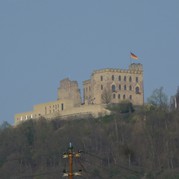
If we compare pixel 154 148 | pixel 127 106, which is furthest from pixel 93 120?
pixel 154 148

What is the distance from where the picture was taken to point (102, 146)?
109 meters

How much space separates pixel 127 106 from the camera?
118m

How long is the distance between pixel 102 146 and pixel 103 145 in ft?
0.73

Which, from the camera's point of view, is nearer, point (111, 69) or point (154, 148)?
point (154, 148)

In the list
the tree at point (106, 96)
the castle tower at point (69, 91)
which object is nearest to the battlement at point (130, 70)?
the castle tower at point (69, 91)

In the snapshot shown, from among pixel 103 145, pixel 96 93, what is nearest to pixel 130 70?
pixel 96 93

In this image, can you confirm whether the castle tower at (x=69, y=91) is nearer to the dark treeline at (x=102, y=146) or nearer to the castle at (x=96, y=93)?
the castle at (x=96, y=93)

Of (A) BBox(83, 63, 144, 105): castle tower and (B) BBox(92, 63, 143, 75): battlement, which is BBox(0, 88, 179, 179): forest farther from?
(B) BBox(92, 63, 143, 75): battlement

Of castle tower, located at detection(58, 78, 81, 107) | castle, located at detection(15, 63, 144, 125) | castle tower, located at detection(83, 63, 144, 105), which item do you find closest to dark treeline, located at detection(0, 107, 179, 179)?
castle, located at detection(15, 63, 144, 125)

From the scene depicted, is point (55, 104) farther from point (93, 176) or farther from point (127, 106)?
point (93, 176)

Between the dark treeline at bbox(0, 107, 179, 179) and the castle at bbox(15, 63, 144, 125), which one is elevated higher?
the castle at bbox(15, 63, 144, 125)

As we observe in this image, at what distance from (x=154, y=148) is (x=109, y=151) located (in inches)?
210

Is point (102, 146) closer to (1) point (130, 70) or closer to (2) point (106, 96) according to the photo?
(2) point (106, 96)

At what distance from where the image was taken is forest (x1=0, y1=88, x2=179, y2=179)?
101 meters
